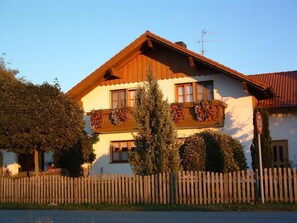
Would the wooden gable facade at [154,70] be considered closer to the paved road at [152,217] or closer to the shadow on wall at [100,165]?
the shadow on wall at [100,165]

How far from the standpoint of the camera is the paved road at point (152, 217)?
40.9 ft

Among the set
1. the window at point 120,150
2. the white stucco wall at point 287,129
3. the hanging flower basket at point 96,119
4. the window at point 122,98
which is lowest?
the window at point 120,150

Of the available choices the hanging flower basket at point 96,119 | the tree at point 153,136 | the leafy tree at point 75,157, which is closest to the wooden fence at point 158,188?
the tree at point 153,136

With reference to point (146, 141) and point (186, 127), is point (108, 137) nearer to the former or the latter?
point (186, 127)

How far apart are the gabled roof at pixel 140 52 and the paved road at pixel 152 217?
34.9 feet

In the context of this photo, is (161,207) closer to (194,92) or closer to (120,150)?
(194,92)

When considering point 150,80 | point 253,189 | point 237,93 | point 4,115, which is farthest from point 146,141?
point 237,93

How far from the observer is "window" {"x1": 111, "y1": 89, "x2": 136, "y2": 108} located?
26.8 meters

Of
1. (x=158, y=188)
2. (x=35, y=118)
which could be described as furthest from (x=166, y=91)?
(x=158, y=188)

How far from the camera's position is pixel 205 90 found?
25.4 m

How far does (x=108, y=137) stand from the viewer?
2695 cm

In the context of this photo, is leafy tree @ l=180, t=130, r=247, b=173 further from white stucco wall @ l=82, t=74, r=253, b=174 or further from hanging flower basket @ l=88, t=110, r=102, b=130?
hanging flower basket @ l=88, t=110, r=102, b=130

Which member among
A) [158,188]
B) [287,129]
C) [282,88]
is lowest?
[158,188]

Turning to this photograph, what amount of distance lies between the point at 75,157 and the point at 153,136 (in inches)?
336
